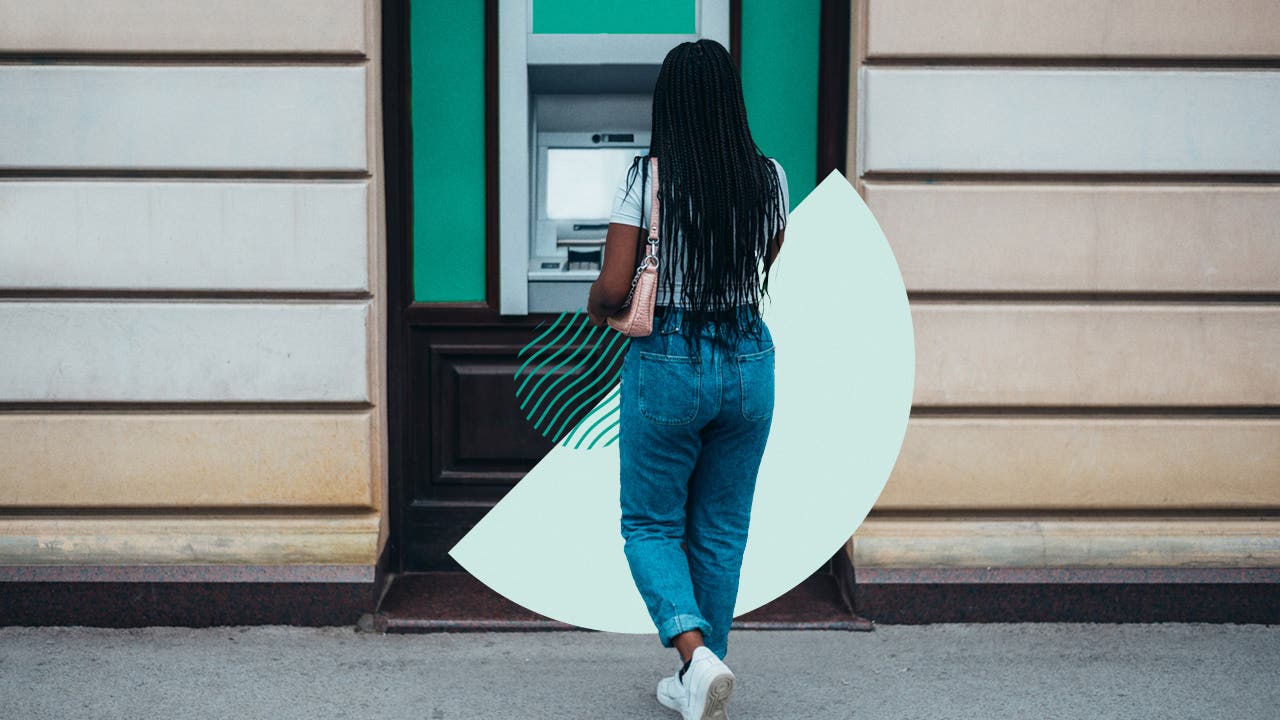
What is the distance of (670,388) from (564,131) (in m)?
1.78

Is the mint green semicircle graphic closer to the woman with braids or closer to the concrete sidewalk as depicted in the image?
the concrete sidewalk

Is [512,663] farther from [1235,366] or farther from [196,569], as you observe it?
[1235,366]

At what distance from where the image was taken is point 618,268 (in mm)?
2895

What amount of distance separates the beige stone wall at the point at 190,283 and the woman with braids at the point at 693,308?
5.10 ft

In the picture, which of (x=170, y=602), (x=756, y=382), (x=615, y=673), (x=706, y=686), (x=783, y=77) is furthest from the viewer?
(x=783, y=77)

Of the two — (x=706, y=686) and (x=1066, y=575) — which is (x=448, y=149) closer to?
(x=706, y=686)

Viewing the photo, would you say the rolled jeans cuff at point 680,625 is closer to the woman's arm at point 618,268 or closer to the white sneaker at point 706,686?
the white sneaker at point 706,686

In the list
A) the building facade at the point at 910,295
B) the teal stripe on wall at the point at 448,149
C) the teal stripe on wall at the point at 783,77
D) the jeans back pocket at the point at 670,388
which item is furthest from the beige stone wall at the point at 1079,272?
the jeans back pocket at the point at 670,388

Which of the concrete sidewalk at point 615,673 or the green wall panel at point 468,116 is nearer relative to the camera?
the concrete sidewalk at point 615,673

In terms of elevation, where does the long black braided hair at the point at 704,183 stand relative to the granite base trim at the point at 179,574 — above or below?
above

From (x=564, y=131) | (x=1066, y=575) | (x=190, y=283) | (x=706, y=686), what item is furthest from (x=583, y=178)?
(x=1066, y=575)

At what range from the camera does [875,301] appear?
167 inches

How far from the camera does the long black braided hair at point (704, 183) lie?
2.88m

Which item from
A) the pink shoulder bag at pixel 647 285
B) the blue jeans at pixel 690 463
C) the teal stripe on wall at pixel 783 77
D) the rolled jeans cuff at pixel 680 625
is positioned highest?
the teal stripe on wall at pixel 783 77
